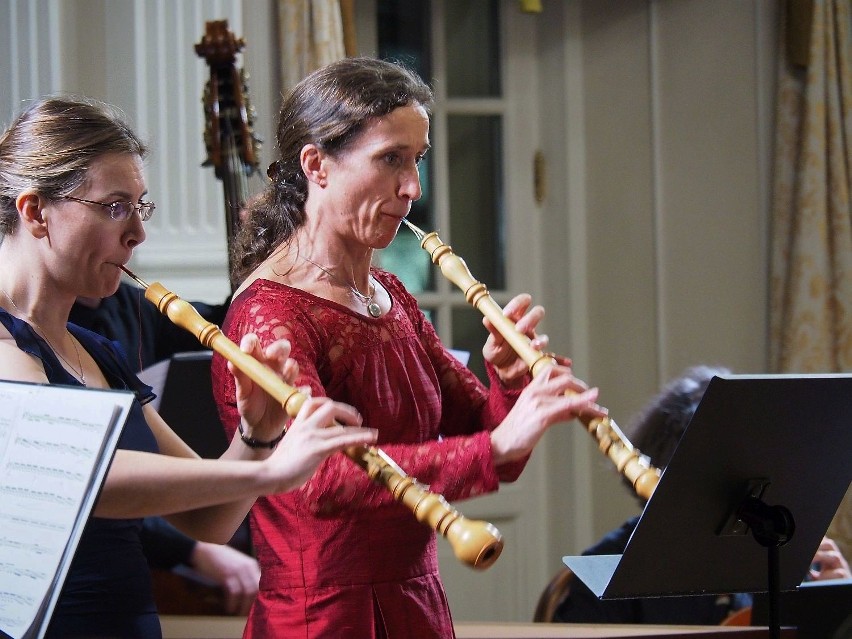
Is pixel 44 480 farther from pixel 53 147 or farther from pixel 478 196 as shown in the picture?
pixel 478 196

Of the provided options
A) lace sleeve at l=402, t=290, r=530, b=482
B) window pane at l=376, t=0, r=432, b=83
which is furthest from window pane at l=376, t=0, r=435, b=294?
lace sleeve at l=402, t=290, r=530, b=482

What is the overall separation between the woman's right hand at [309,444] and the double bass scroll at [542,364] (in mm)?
294

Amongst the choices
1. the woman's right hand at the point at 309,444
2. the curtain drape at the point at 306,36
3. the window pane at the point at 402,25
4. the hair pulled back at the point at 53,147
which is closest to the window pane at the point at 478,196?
the window pane at the point at 402,25

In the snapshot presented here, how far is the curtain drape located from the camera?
2977 mm

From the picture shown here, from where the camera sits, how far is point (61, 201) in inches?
50.5

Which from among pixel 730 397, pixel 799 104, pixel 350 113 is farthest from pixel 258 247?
pixel 799 104

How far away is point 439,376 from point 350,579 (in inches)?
12.8

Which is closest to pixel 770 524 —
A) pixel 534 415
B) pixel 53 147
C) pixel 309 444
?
pixel 534 415

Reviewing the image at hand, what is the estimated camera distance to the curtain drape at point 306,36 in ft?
9.77

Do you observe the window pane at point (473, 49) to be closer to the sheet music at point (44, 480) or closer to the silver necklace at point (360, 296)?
the silver necklace at point (360, 296)

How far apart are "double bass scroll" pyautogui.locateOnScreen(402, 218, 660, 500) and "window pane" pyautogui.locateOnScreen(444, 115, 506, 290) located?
2067mm

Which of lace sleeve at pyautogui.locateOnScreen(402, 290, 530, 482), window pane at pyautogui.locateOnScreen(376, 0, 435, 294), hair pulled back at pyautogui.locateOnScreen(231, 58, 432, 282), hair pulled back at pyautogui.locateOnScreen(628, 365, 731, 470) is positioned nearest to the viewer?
hair pulled back at pyautogui.locateOnScreen(231, 58, 432, 282)

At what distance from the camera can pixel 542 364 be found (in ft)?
4.46

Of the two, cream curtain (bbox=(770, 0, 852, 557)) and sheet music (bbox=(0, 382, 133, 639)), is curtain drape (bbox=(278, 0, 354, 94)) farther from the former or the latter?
sheet music (bbox=(0, 382, 133, 639))
